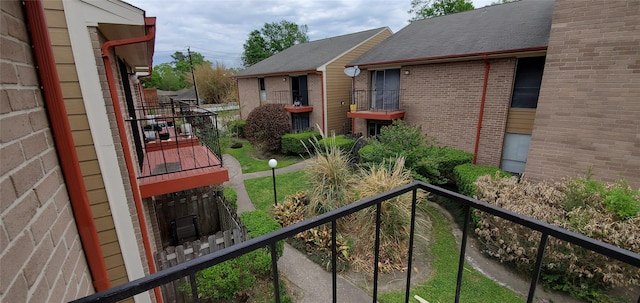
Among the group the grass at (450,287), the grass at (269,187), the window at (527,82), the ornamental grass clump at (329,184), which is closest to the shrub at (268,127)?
the grass at (269,187)

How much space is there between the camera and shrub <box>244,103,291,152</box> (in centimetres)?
1338

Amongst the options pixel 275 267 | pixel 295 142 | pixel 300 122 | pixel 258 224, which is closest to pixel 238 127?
pixel 300 122

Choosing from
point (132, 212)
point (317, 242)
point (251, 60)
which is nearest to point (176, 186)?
point (132, 212)

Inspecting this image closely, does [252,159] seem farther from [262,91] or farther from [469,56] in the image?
[469,56]

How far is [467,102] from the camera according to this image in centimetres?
893

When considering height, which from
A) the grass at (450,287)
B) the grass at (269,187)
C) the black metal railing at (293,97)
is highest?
the black metal railing at (293,97)

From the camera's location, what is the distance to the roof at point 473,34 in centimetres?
805

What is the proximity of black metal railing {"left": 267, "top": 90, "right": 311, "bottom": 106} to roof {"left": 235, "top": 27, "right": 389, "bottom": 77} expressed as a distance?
1.27 metres

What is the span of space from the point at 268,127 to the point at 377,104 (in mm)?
5440

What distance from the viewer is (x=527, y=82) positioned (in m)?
7.72

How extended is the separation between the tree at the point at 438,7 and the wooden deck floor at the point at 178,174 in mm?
26249

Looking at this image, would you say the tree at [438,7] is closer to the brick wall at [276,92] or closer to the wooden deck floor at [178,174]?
the brick wall at [276,92]

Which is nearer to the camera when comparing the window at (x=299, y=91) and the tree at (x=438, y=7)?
the window at (x=299, y=91)

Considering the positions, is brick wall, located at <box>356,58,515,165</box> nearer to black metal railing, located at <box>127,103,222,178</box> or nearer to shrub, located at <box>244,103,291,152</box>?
shrub, located at <box>244,103,291,152</box>
